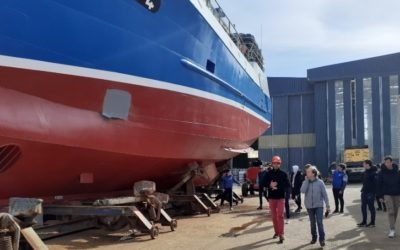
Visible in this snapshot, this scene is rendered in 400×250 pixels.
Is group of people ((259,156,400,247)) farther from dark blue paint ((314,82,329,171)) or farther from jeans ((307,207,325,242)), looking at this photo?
dark blue paint ((314,82,329,171))

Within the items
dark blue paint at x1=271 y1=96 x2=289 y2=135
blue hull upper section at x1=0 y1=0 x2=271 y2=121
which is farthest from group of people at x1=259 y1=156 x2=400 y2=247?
dark blue paint at x1=271 y1=96 x2=289 y2=135

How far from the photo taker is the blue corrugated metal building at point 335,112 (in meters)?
38.4

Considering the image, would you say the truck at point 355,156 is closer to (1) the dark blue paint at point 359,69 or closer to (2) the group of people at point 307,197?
(1) the dark blue paint at point 359,69

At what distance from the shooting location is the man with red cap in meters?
8.09

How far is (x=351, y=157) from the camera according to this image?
3566 cm

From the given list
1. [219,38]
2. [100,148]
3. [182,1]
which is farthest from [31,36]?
[219,38]

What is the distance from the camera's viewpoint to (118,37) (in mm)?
7773

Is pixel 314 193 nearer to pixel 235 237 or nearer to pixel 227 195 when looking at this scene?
pixel 235 237

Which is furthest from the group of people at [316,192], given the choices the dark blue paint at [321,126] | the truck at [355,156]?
the dark blue paint at [321,126]

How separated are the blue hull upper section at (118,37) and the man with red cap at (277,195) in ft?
7.76

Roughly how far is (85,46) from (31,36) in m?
0.86

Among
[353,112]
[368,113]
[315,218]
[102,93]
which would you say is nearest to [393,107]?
[368,113]

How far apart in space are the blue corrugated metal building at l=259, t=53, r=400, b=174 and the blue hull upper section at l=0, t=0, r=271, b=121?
29751mm

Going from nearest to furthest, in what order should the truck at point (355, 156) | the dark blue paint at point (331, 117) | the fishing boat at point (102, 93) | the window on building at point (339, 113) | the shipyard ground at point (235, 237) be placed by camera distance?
the fishing boat at point (102, 93) < the shipyard ground at point (235, 237) < the truck at point (355, 156) < the window on building at point (339, 113) < the dark blue paint at point (331, 117)
